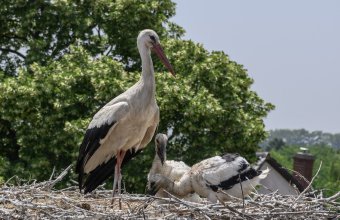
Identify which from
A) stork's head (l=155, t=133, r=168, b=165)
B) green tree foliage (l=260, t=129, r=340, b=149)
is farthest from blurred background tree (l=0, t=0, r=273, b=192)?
green tree foliage (l=260, t=129, r=340, b=149)

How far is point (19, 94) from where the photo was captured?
771 inches

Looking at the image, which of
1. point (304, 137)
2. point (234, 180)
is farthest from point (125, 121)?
point (304, 137)

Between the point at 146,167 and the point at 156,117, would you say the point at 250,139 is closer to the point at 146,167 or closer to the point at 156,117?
the point at 146,167

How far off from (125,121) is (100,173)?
0.92m

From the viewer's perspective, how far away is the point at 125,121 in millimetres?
11531

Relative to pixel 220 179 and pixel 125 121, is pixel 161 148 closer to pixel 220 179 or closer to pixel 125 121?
pixel 125 121

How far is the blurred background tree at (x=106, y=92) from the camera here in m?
19.1

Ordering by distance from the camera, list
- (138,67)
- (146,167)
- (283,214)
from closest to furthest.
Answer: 1. (283,214)
2. (146,167)
3. (138,67)

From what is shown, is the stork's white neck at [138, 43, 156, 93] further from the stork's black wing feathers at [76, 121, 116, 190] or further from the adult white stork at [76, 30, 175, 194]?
the stork's black wing feathers at [76, 121, 116, 190]

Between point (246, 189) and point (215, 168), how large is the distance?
16.8 inches

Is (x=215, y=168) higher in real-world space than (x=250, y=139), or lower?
lower

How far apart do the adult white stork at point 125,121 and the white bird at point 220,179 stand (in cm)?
74

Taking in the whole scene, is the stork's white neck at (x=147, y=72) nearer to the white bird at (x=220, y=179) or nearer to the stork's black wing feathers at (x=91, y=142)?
the stork's black wing feathers at (x=91, y=142)

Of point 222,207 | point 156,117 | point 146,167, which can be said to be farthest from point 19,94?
point 222,207
